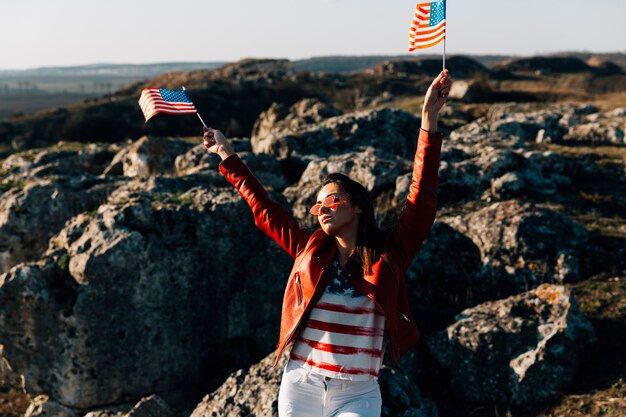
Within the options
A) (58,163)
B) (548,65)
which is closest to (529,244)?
(58,163)

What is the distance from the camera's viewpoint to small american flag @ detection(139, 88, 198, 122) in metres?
5.84

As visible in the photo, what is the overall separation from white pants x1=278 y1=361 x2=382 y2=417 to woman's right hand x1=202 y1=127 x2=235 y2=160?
6.94 ft

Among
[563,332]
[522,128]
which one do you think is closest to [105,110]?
[522,128]

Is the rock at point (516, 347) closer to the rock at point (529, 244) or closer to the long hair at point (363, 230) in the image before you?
the rock at point (529, 244)

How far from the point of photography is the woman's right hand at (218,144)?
5098 mm

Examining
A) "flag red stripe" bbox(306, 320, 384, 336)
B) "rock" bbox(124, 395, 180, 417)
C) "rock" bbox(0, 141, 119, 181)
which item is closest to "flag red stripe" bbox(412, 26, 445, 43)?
"flag red stripe" bbox(306, 320, 384, 336)

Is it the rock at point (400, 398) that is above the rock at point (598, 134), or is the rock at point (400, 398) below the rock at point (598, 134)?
below

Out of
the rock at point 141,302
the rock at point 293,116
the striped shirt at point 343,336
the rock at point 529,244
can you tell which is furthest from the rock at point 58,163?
the striped shirt at point 343,336

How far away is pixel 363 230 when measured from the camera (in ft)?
14.8

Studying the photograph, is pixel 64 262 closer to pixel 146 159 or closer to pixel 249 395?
pixel 249 395

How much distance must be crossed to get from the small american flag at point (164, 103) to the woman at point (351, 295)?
2277mm

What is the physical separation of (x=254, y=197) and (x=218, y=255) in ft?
17.7

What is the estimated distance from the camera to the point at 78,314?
9.12 metres

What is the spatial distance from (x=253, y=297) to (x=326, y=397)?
6.16 meters
